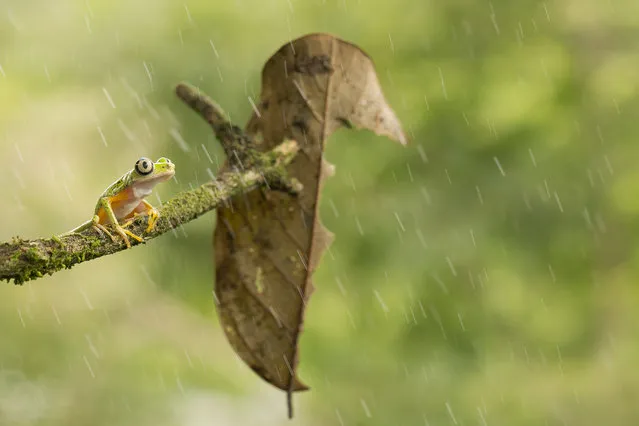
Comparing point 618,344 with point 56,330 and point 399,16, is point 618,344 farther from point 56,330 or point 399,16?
point 56,330

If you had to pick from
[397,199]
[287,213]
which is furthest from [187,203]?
[397,199]

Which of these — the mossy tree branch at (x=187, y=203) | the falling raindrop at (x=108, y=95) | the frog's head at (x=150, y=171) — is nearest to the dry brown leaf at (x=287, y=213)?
the mossy tree branch at (x=187, y=203)

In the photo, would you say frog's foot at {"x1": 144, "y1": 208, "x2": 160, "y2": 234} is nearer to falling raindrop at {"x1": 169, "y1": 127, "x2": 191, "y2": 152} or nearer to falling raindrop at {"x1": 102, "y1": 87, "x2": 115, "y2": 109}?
falling raindrop at {"x1": 169, "y1": 127, "x2": 191, "y2": 152}

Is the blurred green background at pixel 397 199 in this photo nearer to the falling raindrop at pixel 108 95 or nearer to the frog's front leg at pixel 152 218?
the falling raindrop at pixel 108 95

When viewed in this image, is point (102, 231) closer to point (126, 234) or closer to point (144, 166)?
point (126, 234)

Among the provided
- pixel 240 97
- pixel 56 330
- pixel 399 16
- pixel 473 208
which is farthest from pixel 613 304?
pixel 56 330

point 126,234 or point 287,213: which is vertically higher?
point 126,234

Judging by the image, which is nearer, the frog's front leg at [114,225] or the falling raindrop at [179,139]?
the frog's front leg at [114,225]
